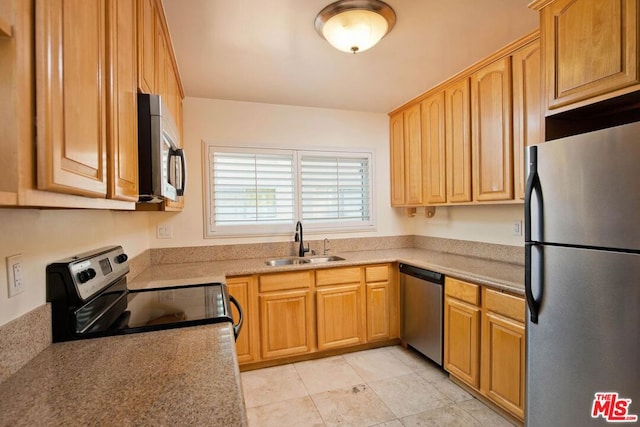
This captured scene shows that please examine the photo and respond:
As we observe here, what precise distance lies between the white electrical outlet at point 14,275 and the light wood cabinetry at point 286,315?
65.8 inches

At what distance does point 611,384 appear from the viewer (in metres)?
1.18

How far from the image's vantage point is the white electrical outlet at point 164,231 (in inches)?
107

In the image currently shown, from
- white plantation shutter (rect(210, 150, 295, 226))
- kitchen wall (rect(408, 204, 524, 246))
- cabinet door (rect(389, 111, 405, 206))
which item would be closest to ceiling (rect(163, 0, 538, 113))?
cabinet door (rect(389, 111, 405, 206))

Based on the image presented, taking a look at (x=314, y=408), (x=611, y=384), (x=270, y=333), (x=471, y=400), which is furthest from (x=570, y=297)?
(x=270, y=333)

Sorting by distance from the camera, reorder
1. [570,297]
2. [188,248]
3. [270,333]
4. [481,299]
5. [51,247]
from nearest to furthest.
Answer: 1. [51,247]
2. [570,297]
3. [481,299]
4. [270,333]
5. [188,248]

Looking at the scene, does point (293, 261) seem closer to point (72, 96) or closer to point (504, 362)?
point (504, 362)

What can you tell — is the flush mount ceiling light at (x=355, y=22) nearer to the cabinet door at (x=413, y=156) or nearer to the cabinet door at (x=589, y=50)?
the cabinet door at (x=589, y=50)

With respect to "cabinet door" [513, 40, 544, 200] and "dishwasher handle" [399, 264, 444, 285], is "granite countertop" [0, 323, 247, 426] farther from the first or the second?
"cabinet door" [513, 40, 544, 200]

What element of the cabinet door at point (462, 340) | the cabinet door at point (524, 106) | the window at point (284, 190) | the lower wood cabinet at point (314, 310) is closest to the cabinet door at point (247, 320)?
the lower wood cabinet at point (314, 310)

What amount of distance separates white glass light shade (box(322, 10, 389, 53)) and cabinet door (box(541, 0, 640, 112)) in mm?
834

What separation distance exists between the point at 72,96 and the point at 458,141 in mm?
2551

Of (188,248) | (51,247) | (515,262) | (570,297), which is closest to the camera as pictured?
(51,247)

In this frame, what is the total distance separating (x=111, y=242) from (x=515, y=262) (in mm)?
2720

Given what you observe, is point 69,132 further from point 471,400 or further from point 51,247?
point 471,400
